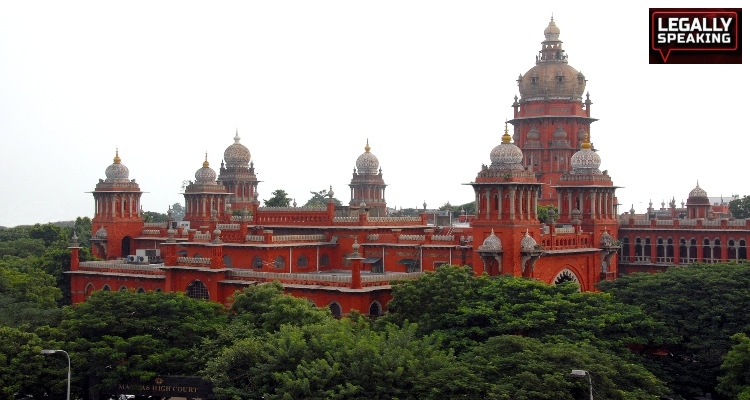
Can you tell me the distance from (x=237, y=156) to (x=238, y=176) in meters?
1.95

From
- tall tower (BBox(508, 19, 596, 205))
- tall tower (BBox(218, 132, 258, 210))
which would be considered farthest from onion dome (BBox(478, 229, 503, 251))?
tall tower (BBox(218, 132, 258, 210))

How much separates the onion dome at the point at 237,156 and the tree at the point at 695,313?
45.4 meters

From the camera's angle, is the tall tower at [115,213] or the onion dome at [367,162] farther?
the onion dome at [367,162]

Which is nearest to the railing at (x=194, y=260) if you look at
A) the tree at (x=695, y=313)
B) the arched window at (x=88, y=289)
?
the arched window at (x=88, y=289)

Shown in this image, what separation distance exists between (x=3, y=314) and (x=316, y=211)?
19.3m

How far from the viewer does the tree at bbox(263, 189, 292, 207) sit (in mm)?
94125

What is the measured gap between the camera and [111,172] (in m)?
71.4

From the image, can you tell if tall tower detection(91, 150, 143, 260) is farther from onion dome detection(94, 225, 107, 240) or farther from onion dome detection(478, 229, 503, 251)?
onion dome detection(478, 229, 503, 251)

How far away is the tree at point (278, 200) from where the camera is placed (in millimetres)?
94125

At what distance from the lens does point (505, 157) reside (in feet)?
170

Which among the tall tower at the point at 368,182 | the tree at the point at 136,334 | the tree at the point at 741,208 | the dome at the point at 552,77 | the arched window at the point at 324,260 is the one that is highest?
the dome at the point at 552,77

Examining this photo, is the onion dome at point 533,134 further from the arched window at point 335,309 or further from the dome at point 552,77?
the arched window at point 335,309

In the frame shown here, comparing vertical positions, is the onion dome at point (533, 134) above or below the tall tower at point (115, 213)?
above

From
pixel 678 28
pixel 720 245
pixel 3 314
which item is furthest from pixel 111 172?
pixel 678 28
